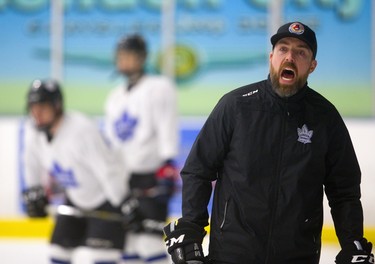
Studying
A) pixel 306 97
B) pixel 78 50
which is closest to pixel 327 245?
pixel 78 50

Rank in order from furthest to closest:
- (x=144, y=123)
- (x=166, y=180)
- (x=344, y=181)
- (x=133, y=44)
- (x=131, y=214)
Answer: (x=133, y=44), (x=144, y=123), (x=166, y=180), (x=131, y=214), (x=344, y=181)

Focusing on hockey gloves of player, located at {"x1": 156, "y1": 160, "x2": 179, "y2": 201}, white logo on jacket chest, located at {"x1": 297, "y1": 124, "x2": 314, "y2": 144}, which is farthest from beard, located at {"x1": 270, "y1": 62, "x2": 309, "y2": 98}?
hockey gloves of player, located at {"x1": 156, "y1": 160, "x2": 179, "y2": 201}

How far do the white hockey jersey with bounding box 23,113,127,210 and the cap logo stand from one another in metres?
2.99

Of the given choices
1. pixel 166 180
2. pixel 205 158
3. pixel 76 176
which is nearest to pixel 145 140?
pixel 166 180

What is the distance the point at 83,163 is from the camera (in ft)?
21.0

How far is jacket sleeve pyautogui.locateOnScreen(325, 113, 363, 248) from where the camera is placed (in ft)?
11.4

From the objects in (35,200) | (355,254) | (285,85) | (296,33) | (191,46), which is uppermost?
(191,46)

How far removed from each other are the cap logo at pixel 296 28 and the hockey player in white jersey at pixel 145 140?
333cm

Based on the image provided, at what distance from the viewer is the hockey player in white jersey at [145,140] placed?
Result: 6.82 meters

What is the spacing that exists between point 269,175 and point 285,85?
0.86 feet

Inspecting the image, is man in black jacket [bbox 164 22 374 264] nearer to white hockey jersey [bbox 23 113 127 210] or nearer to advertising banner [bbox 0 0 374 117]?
white hockey jersey [bbox 23 113 127 210]

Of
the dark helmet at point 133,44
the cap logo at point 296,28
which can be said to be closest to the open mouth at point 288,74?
the cap logo at point 296,28

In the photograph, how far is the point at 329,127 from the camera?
347 cm

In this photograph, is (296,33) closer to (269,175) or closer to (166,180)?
(269,175)
